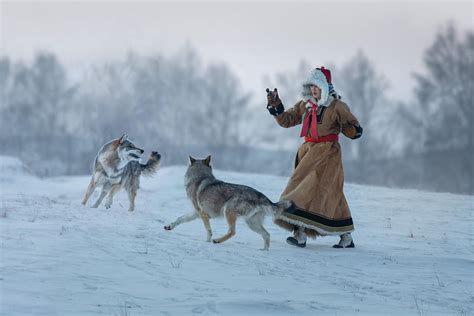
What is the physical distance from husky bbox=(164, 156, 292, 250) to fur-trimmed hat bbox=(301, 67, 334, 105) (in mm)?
1471

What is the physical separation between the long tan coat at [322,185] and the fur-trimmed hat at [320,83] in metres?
0.12

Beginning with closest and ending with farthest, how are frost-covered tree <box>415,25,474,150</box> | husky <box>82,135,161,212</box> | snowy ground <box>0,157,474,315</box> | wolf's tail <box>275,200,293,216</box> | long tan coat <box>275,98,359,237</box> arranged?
snowy ground <box>0,157,474,315</box>, wolf's tail <box>275,200,293,216</box>, long tan coat <box>275,98,359,237</box>, husky <box>82,135,161,212</box>, frost-covered tree <box>415,25,474,150</box>

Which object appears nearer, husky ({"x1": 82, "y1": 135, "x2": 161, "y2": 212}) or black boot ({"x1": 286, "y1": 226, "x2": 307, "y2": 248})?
black boot ({"x1": 286, "y1": 226, "x2": 307, "y2": 248})

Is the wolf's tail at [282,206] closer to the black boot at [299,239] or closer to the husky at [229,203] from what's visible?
the husky at [229,203]

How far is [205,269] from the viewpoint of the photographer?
6895 mm

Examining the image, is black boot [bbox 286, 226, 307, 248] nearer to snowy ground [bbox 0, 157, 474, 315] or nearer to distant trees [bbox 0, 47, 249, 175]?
snowy ground [bbox 0, 157, 474, 315]

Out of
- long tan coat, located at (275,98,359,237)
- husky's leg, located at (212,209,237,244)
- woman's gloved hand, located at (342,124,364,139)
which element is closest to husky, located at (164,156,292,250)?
husky's leg, located at (212,209,237,244)

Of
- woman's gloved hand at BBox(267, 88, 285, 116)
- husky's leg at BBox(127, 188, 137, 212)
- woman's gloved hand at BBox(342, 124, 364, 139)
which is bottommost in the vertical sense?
husky's leg at BBox(127, 188, 137, 212)

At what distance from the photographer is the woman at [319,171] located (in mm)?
8555

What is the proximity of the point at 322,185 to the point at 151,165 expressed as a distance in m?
4.13

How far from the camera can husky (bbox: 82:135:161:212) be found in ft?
37.3

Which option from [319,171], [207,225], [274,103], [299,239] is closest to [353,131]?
[319,171]

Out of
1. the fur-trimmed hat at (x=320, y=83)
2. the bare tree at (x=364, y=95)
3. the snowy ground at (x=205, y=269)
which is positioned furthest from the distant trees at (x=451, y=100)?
the fur-trimmed hat at (x=320, y=83)

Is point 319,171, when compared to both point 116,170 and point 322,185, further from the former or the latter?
point 116,170
